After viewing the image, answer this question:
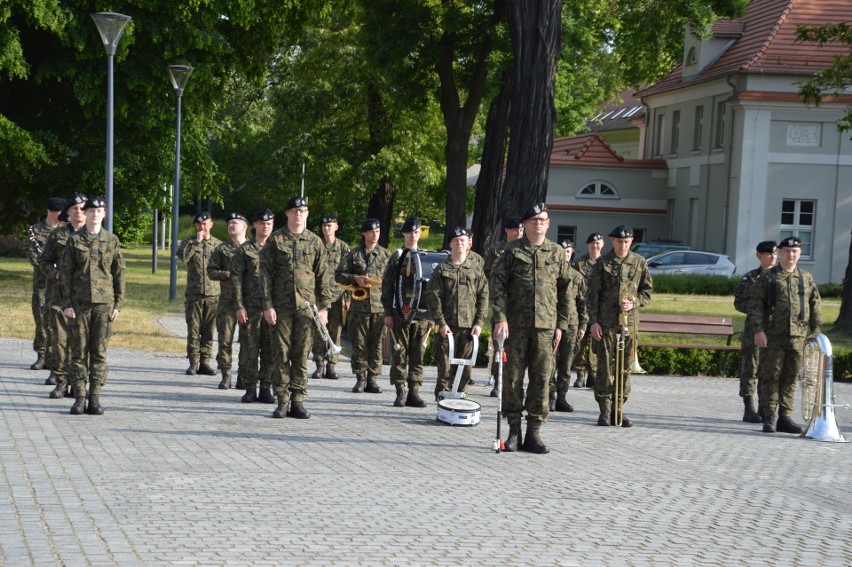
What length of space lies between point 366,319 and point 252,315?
6.27ft

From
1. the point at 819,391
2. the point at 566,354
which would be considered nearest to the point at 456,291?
the point at 566,354

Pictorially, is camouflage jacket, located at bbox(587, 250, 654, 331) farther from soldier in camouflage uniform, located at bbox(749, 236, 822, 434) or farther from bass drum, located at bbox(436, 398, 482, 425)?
bass drum, located at bbox(436, 398, 482, 425)

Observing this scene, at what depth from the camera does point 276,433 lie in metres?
11.3

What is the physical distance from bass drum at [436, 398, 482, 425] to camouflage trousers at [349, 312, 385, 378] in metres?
2.71

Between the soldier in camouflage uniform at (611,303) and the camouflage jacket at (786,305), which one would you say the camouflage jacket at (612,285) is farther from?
the camouflage jacket at (786,305)

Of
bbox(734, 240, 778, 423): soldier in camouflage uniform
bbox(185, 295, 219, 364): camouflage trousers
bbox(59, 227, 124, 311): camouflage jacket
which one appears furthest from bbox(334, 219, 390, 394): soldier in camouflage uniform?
bbox(734, 240, 778, 423): soldier in camouflage uniform

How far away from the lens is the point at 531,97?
2025 centimetres

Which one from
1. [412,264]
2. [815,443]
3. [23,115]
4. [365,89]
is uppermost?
[365,89]

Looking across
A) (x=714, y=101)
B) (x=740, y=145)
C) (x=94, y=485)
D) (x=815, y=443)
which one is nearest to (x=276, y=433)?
(x=94, y=485)

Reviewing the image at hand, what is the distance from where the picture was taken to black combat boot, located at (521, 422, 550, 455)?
10.8 metres

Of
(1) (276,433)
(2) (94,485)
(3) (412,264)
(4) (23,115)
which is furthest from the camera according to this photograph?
(4) (23,115)

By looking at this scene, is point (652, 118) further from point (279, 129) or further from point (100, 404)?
point (100, 404)

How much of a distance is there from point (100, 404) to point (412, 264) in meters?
3.70

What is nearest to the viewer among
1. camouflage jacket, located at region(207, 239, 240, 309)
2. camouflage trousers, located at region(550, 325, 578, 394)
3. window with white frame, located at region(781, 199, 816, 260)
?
camouflage trousers, located at region(550, 325, 578, 394)
